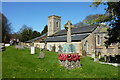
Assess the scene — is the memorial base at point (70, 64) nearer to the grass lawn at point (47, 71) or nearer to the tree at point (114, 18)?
the grass lawn at point (47, 71)

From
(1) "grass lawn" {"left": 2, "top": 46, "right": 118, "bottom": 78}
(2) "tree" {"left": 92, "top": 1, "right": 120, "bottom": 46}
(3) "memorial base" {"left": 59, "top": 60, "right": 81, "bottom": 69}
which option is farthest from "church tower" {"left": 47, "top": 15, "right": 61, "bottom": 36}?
(3) "memorial base" {"left": 59, "top": 60, "right": 81, "bottom": 69}

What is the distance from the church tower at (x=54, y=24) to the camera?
52.8 meters

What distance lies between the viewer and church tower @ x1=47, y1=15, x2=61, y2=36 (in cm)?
5278

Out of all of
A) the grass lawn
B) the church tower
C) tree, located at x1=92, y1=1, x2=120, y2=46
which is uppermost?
the church tower

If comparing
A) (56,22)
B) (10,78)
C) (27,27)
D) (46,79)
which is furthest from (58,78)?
(27,27)

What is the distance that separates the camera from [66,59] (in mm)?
11867

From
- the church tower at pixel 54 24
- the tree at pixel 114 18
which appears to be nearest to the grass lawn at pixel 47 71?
the tree at pixel 114 18

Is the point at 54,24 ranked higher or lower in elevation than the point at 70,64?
higher

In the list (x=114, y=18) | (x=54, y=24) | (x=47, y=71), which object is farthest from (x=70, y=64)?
(x=54, y=24)

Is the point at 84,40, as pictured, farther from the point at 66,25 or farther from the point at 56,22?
the point at 56,22

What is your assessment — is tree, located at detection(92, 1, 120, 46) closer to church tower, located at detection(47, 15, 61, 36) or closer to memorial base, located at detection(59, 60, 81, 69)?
memorial base, located at detection(59, 60, 81, 69)

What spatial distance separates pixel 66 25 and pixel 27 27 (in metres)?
A: 68.7

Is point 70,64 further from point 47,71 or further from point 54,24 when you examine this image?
point 54,24

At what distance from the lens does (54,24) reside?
5319 cm
